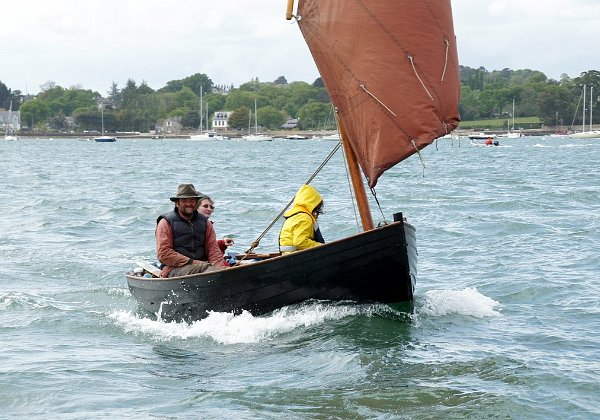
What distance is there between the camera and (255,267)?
1225 cm

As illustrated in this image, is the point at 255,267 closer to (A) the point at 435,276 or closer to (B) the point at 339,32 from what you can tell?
(B) the point at 339,32

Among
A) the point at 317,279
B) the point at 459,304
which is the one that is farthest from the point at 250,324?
the point at 459,304

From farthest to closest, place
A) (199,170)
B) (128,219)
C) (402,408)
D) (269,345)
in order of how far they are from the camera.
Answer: (199,170) < (128,219) < (269,345) < (402,408)

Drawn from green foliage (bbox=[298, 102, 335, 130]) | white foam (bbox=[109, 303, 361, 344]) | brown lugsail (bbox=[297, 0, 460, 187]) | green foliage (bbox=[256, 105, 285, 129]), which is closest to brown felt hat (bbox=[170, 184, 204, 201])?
white foam (bbox=[109, 303, 361, 344])

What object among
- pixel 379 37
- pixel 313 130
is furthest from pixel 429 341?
pixel 313 130

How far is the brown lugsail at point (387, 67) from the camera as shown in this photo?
12.2 m

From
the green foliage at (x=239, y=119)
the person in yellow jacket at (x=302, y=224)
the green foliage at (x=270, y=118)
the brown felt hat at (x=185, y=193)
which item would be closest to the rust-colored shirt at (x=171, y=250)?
the brown felt hat at (x=185, y=193)

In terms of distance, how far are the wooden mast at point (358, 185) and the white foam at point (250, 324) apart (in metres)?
1.03

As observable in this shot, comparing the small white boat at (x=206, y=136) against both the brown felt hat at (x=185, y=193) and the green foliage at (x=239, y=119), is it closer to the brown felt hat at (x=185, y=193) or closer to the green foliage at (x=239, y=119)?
the green foliage at (x=239, y=119)

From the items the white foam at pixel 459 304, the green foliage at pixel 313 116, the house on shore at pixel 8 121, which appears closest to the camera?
the white foam at pixel 459 304

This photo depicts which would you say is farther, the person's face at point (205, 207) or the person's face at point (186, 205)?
the person's face at point (205, 207)

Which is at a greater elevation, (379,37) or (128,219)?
(379,37)

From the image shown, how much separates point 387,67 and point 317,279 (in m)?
2.49

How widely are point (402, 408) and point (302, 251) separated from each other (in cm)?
298
